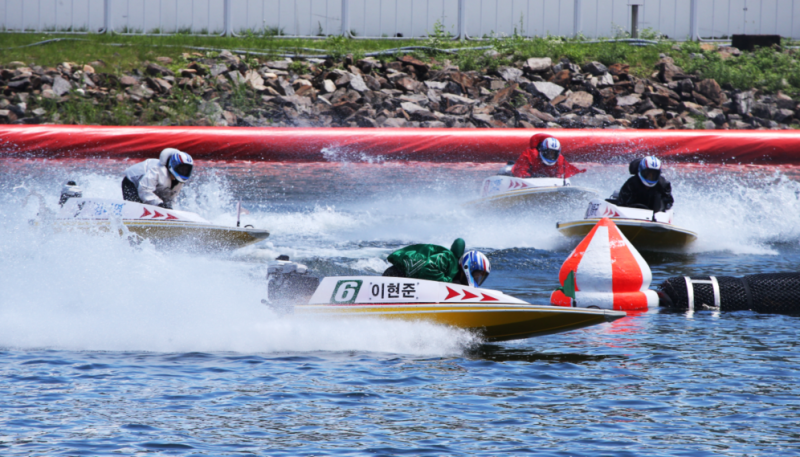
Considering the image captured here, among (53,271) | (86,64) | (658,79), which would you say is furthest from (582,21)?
(53,271)

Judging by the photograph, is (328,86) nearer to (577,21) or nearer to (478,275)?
(577,21)

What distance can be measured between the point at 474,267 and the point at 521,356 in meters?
0.77

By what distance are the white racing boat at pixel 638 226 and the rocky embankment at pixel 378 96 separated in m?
8.79

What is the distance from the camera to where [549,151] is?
A: 1345 centimetres

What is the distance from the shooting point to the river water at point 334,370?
5.23 m

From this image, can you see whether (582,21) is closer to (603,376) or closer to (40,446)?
(603,376)

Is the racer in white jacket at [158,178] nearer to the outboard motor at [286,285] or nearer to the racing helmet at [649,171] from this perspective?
the outboard motor at [286,285]

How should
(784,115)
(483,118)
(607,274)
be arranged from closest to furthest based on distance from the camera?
(607,274)
(483,118)
(784,115)

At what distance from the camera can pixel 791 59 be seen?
2269cm

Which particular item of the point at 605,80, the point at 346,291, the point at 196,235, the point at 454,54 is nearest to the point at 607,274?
the point at 346,291

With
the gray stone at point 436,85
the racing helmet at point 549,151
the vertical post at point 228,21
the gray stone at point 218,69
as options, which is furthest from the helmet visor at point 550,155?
the vertical post at point 228,21

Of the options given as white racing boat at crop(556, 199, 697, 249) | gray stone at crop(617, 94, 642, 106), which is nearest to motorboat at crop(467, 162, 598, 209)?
white racing boat at crop(556, 199, 697, 249)

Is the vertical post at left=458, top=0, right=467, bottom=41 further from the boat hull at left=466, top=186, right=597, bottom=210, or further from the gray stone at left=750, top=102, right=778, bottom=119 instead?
the boat hull at left=466, top=186, right=597, bottom=210

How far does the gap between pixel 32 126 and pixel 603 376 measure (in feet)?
48.1
